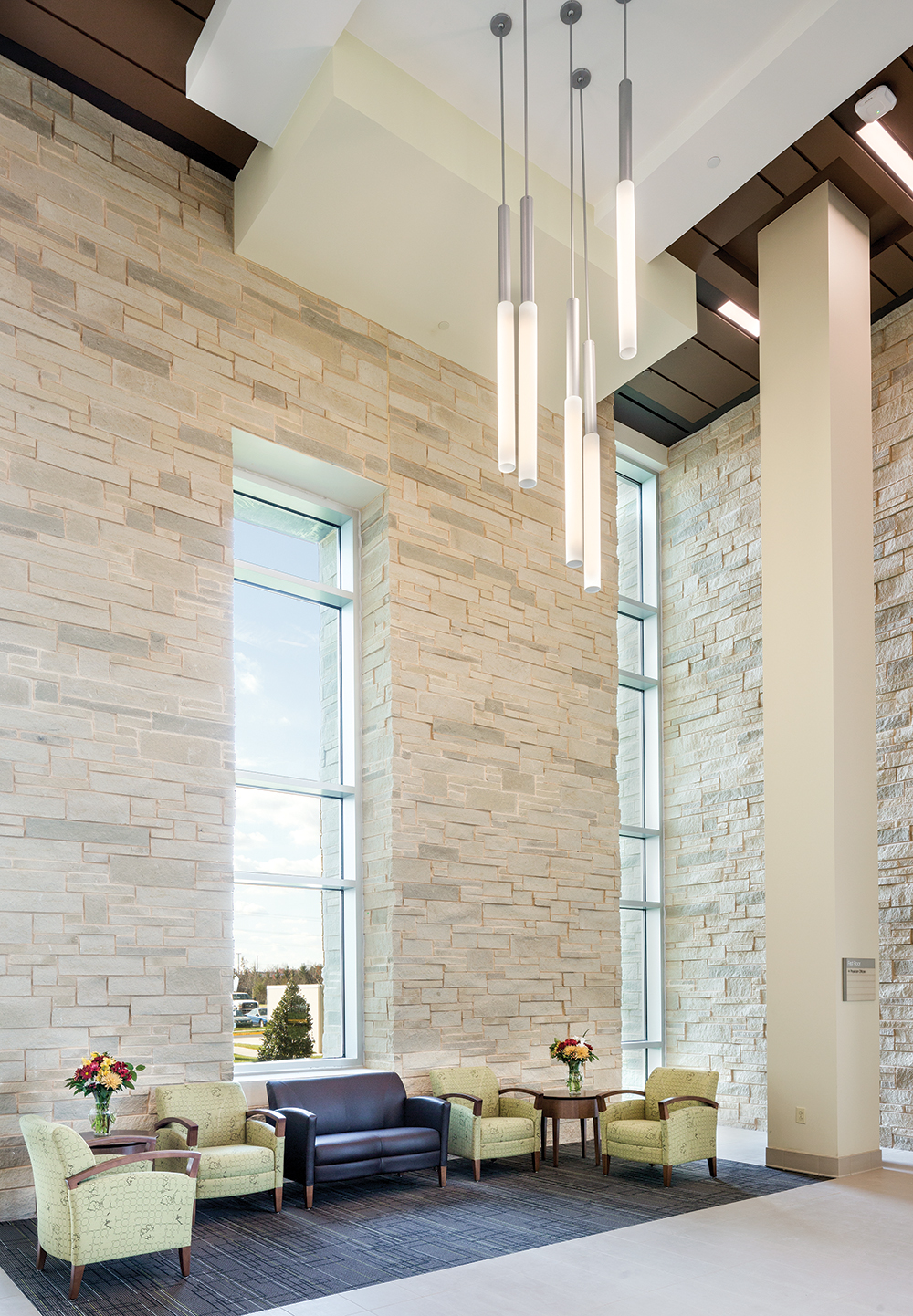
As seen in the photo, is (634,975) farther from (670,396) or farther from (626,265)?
(626,265)

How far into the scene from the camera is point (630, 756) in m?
11.1

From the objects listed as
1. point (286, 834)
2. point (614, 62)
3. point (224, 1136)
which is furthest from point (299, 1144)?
point (614, 62)

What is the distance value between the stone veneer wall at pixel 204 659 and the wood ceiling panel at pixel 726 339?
1.69 meters

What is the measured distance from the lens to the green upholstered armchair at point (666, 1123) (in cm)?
675

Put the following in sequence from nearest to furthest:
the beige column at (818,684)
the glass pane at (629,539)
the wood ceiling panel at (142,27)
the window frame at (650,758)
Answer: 1. the wood ceiling panel at (142,27)
2. the beige column at (818,684)
3. the window frame at (650,758)
4. the glass pane at (629,539)

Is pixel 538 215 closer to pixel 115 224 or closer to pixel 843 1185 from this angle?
pixel 115 224

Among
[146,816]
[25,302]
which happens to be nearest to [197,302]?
[25,302]

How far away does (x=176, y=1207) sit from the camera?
473 cm

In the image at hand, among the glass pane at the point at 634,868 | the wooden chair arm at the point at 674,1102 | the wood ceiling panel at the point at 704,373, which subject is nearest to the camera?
the wooden chair arm at the point at 674,1102

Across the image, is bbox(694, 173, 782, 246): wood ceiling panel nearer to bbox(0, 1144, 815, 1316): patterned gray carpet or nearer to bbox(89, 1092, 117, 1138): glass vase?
bbox(0, 1144, 815, 1316): patterned gray carpet

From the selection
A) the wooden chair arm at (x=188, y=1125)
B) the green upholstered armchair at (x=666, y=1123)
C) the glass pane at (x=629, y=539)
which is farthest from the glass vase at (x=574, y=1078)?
the glass pane at (x=629, y=539)

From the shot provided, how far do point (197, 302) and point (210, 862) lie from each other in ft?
13.1

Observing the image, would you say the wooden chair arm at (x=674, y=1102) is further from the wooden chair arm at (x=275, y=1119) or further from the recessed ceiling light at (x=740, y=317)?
the recessed ceiling light at (x=740, y=317)

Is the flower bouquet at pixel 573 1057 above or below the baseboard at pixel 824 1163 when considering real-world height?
above
